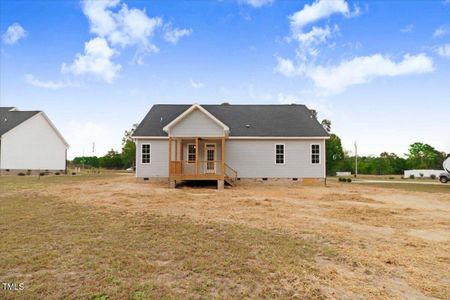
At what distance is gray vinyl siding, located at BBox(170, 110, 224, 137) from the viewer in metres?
18.4

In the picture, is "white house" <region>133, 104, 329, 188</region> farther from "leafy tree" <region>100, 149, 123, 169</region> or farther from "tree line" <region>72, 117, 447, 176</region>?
"leafy tree" <region>100, 149, 123, 169</region>

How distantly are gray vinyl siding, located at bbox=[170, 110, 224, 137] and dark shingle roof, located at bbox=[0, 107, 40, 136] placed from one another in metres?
23.3

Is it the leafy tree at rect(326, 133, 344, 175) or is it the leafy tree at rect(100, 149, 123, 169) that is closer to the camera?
the leafy tree at rect(326, 133, 344, 175)

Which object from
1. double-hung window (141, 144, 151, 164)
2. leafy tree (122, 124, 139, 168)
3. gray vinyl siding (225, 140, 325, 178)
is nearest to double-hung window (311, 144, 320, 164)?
gray vinyl siding (225, 140, 325, 178)

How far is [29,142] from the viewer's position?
3216 cm

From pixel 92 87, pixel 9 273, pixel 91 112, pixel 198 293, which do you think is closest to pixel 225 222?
pixel 198 293

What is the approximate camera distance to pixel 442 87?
2303 cm

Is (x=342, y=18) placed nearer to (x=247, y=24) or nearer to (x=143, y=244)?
(x=247, y=24)

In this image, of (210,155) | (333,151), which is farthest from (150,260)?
(333,151)

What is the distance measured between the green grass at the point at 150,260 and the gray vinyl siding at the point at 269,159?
1360cm

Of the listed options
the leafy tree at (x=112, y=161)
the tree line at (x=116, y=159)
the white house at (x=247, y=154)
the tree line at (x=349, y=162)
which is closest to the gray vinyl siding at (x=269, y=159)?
the white house at (x=247, y=154)

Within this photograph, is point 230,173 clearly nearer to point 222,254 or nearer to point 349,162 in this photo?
point 222,254

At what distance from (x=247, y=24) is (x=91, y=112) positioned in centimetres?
2186

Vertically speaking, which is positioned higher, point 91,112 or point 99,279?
point 91,112
